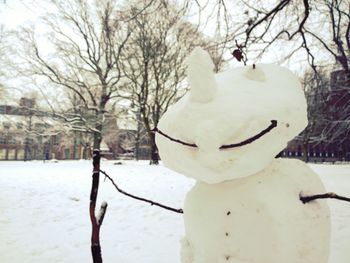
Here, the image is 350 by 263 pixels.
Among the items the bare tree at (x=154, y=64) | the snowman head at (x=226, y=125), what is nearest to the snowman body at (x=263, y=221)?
the snowman head at (x=226, y=125)

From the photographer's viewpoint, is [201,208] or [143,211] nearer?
[201,208]

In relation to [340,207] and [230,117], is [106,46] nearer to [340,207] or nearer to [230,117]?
[340,207]

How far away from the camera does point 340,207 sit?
611 cm

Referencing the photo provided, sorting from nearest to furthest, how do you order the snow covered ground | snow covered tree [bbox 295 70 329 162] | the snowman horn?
1. the snowman horn
2. the snow covered ground
3. snow covered tree [bbox 295 70 329 162]

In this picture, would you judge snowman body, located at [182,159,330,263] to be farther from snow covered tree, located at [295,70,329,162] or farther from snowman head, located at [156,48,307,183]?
snow covered tree, located at [295,70,329,162]

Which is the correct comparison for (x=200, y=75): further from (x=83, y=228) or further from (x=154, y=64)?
(x=154, y=64)

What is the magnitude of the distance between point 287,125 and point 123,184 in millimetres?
8332

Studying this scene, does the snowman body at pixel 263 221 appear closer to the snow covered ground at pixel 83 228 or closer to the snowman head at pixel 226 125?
the snowman head at pixel 226 125

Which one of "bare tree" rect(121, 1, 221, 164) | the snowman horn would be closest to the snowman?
the snowman horn

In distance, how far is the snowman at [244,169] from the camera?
1011mm

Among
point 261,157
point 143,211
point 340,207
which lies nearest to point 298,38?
point 340,207

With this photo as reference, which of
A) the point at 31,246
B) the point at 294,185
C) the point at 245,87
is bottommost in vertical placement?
the point at 31,246

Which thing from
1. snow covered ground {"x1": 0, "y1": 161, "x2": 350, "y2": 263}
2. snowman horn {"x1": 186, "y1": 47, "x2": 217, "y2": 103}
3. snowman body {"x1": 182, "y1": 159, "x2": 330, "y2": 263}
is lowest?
snow covered ground {"x1": 0, "y1": 161, "x2": 350, "y2": 263}

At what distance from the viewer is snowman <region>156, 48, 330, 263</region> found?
101cm
